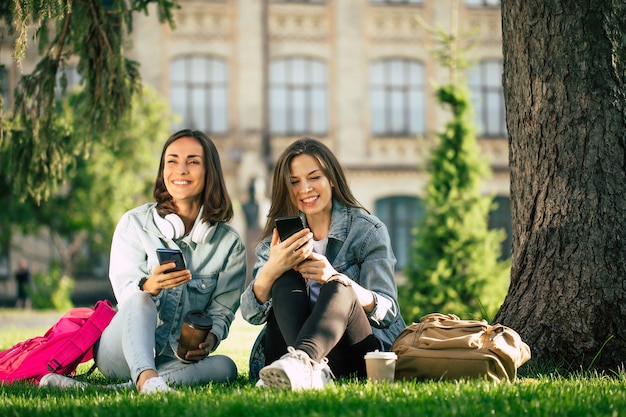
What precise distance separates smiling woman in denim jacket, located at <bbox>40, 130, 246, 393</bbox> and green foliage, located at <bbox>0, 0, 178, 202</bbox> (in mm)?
3171

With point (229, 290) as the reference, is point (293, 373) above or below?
below

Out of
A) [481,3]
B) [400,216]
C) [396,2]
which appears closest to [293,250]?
[400,216]

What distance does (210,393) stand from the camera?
15.0 feet

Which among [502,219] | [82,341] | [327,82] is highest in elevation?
[327,82]

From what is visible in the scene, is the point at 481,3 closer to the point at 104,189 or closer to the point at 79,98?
the point at 104,189

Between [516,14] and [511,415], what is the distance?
128 inches

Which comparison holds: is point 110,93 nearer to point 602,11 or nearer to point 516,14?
point 516,14

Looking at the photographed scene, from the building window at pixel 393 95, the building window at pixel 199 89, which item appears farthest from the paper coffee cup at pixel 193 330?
the building window at pixel 393 95

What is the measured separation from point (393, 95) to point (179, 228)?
21.8m

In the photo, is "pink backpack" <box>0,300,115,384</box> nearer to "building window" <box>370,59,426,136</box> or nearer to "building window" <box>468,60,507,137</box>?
"building window" <box>370,59,426,136</box>

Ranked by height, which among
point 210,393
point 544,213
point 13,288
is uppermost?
point 544,213

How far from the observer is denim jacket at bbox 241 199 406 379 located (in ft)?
17.0

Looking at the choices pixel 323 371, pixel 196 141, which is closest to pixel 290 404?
pixel 323 371

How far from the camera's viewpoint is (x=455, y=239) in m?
16.4
